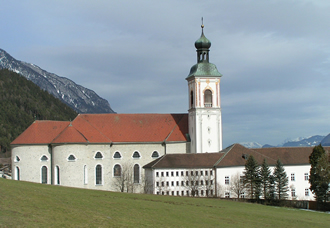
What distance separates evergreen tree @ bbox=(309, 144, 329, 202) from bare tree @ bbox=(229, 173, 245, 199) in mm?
9411

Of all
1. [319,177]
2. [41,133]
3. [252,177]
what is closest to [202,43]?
[252,177]

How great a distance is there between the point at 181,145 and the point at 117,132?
10.0m

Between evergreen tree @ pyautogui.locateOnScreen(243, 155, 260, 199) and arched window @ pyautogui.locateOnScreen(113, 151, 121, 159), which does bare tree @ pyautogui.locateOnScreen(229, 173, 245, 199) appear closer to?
evergreen tree @ pyautogui.locateOnScreen(243, 155, 260, 199)

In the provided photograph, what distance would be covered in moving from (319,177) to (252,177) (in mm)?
8323

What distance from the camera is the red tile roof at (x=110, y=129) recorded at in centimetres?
7106

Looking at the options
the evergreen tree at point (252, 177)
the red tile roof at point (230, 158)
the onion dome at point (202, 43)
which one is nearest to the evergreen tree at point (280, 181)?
the evergreen tree at point (252, 177)

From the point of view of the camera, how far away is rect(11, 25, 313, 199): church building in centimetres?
6906

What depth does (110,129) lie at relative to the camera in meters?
74.9

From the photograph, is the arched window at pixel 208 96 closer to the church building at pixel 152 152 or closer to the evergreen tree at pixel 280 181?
the church building at pixel 152 152

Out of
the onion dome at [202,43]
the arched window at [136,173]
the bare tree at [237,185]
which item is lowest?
the bare tree at [237,185]

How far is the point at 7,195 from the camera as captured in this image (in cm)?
3431

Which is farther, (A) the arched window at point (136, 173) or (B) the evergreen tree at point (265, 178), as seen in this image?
(A) the arched window at point (136, 173)

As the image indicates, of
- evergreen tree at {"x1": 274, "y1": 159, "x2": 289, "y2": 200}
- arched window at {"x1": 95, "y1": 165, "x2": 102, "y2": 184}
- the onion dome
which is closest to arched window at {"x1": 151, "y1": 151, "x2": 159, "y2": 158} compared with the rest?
arched window at {"x1": 95, "y1": 165, "x2": 102, "y2": 184}

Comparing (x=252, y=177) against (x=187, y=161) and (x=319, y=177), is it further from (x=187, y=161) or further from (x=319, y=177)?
(x=187, y=161)
